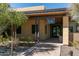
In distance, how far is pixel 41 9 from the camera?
16.7 metres

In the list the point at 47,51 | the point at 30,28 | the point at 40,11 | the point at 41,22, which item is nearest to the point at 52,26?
the point at 41,22

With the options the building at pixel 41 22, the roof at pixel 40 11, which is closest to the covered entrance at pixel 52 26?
the building at pixel 41 22

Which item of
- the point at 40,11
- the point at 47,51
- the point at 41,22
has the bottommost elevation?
the point at 47,51

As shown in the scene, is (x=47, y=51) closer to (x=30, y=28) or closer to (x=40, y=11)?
(x=40, y=11)

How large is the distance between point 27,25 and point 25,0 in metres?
13.0

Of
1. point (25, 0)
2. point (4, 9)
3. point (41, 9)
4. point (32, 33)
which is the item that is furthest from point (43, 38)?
point (25, 0)

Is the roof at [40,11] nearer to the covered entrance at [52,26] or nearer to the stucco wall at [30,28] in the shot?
the covered entrance at [52,26]

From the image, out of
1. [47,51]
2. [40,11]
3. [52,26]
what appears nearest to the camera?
[47,51]

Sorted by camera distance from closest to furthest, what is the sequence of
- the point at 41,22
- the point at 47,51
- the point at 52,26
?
the point at 47,51, the point at 41,22, the point at 52,26

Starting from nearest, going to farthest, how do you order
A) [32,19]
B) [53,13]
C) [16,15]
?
1. [16,15]
2. [53,13]
3. [32,19]

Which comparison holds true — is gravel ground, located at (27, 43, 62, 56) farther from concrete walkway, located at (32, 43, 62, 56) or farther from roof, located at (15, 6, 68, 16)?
roof, located at (15, 6, 68, 16)

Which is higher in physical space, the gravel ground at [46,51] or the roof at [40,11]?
the roof at [40,11]

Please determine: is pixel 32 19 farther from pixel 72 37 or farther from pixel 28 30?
pixel 72 37

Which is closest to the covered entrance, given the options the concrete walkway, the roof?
the roof
